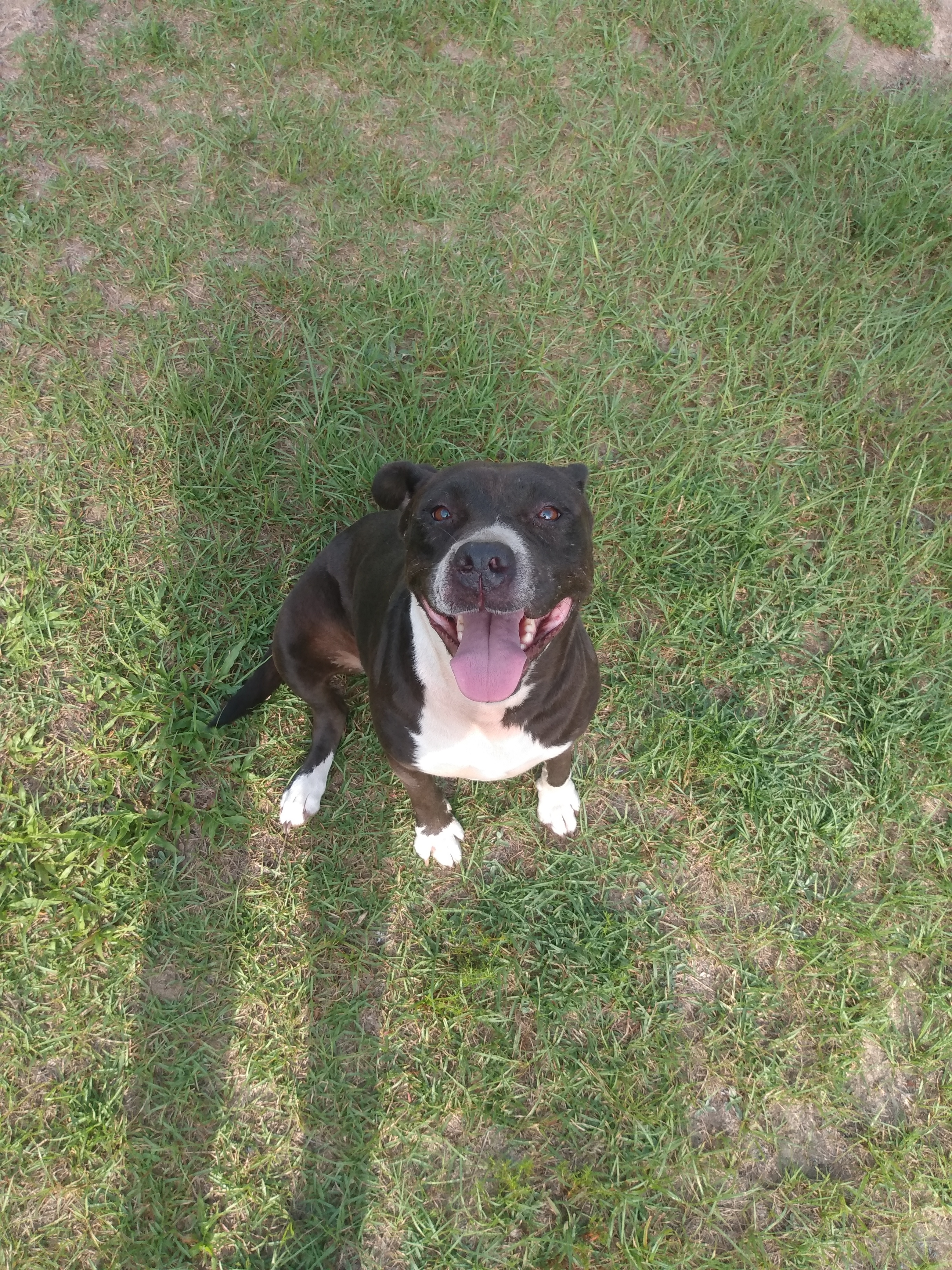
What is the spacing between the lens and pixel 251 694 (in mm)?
3236

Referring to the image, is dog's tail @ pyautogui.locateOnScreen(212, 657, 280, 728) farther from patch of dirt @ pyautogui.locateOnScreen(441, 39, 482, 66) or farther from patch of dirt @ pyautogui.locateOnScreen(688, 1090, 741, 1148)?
patch of dirt @ pyautogui.locateOnScreen(441, 39, 482, 66)

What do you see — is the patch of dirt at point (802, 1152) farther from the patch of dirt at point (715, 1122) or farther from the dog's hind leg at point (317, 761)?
the dog's hind leg at point (317, 761)

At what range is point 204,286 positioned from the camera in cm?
396

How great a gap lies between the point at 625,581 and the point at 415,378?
137 centimetres

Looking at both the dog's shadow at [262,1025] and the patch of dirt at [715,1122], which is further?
the patch of dirt at [715,1122]

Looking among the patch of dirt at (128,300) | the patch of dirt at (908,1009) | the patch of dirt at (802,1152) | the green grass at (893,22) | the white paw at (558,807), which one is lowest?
the patch of dirt at (802,1152)

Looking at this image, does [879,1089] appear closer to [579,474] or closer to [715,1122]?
[715,1122]

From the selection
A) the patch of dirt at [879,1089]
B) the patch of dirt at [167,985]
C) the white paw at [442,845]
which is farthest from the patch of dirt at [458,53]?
the patch of dirt at [879,1089]

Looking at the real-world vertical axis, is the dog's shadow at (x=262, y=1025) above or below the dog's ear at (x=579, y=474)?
below

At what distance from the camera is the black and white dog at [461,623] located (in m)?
2.25

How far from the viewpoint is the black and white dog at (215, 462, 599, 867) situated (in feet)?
7.38

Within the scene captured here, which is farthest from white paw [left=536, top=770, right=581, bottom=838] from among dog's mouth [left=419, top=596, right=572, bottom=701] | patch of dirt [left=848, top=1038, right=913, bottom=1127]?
patch of dirt [left=848, top=1038, right=913, bottom=1127]

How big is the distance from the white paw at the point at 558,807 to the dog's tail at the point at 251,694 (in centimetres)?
116

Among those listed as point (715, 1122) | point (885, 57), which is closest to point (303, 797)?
point (715, 1122)
